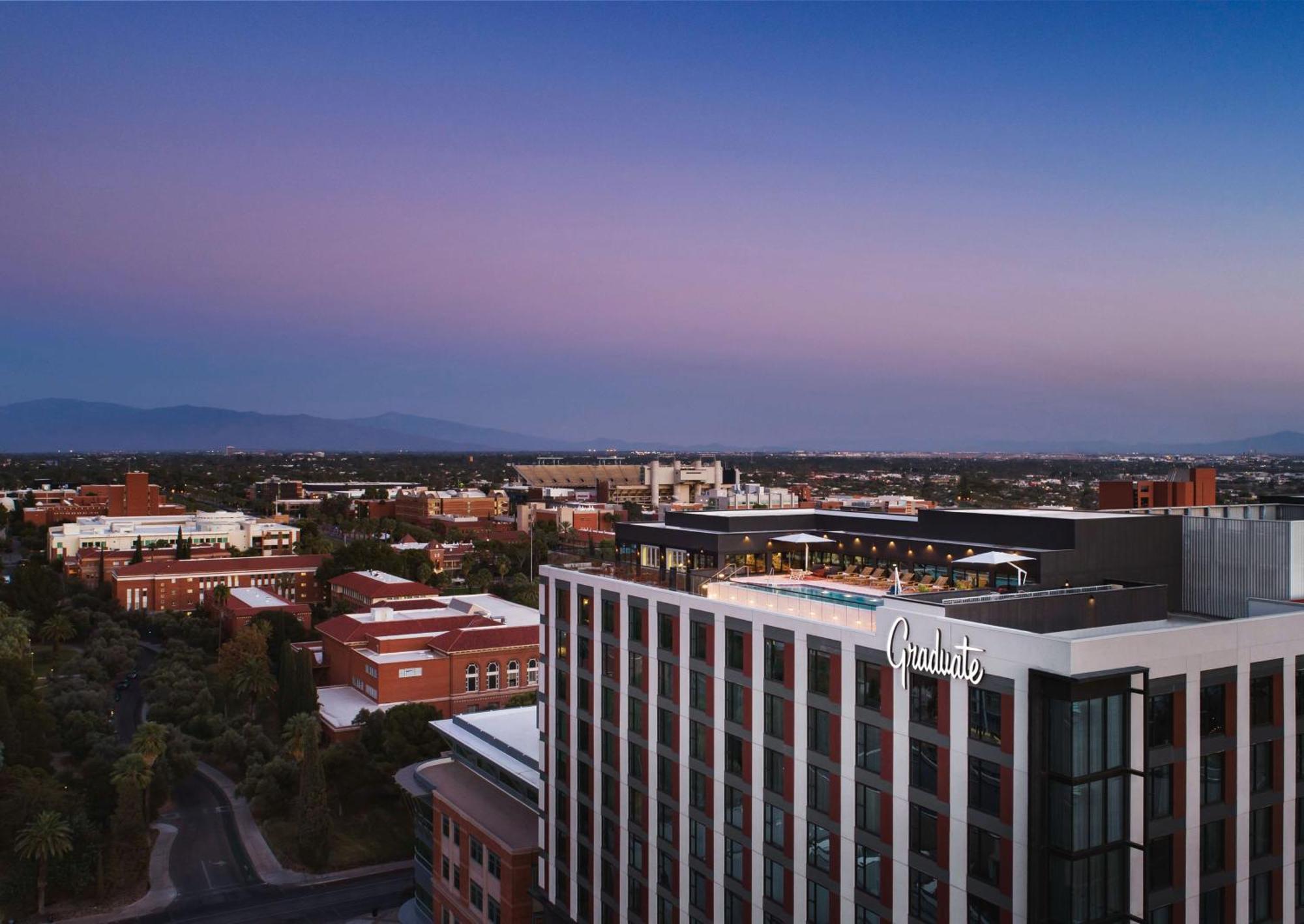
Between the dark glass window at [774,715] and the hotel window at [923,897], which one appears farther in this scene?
the dark glass window at [774,715]

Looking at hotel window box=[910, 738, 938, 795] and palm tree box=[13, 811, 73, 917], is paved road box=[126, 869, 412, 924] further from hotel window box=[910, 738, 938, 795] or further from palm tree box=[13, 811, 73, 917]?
hotel window box=[910, 738, 938, 795]

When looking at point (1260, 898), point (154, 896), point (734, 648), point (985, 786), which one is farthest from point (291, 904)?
point (1260, 898)

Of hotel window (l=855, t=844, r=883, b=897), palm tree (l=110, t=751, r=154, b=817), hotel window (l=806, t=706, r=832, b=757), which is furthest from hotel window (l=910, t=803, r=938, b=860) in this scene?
palm tree (l=110, t=751, r=154, b=817)

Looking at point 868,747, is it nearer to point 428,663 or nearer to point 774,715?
point 774,715

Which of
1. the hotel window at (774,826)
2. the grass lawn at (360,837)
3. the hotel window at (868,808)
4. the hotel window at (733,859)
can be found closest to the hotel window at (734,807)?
the hotel window at (733,859)

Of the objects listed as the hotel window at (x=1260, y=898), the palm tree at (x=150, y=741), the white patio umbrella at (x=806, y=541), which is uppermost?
the white patio umbrella at (x=806, y=541)

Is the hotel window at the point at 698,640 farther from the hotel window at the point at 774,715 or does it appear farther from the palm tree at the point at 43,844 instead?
the palm tree at the point at 43,844

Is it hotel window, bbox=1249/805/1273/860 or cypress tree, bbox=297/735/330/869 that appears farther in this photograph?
cypress tree, bbox=297/735/330/869

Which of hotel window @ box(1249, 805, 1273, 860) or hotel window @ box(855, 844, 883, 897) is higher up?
hotel window @ box(1249, 805, 1273, 860)
